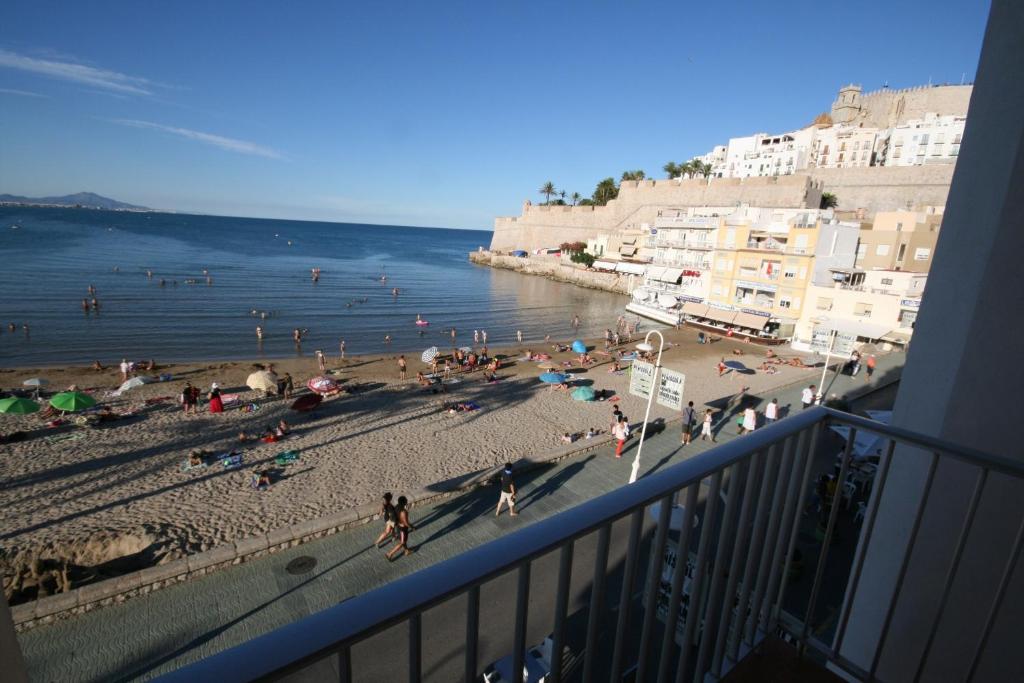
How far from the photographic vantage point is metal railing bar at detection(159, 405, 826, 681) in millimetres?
933

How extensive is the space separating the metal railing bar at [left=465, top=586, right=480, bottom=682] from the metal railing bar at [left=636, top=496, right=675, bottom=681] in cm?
79

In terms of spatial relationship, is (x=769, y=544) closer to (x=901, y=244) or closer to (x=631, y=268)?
(x=901, y=244)

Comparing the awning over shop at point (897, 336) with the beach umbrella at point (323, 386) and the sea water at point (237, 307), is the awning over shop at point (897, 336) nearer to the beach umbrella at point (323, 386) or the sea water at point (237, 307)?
the sea water at point (237, 307)

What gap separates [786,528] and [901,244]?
3916 cm

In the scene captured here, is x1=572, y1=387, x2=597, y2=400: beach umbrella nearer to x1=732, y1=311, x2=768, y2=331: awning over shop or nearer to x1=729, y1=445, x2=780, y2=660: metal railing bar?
x1=729, y1=445, x2=780, y2=660: metal railing bar

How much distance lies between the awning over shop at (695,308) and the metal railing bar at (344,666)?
39898 millimetres

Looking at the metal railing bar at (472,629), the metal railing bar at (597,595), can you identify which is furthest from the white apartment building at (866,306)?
the metal railing bar at (472,629)

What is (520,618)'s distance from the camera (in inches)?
56.9

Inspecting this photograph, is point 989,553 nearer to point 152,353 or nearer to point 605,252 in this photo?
point 152,353

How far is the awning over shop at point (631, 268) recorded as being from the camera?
59688 millimetres

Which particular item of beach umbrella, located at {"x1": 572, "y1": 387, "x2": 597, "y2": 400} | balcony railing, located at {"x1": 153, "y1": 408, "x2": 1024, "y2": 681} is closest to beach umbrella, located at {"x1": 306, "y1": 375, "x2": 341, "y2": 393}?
beach umbrella, located at {"x1": 572, "y1": 387, "x2": 597, "y2": 400}

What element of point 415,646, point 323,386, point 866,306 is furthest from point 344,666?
point 866,306

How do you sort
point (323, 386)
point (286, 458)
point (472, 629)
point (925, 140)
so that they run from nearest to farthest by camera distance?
point (472, 629)
point (286, 458)
point (323, 386)
point (925, 140)

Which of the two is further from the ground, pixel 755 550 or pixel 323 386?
pixel 755 550
